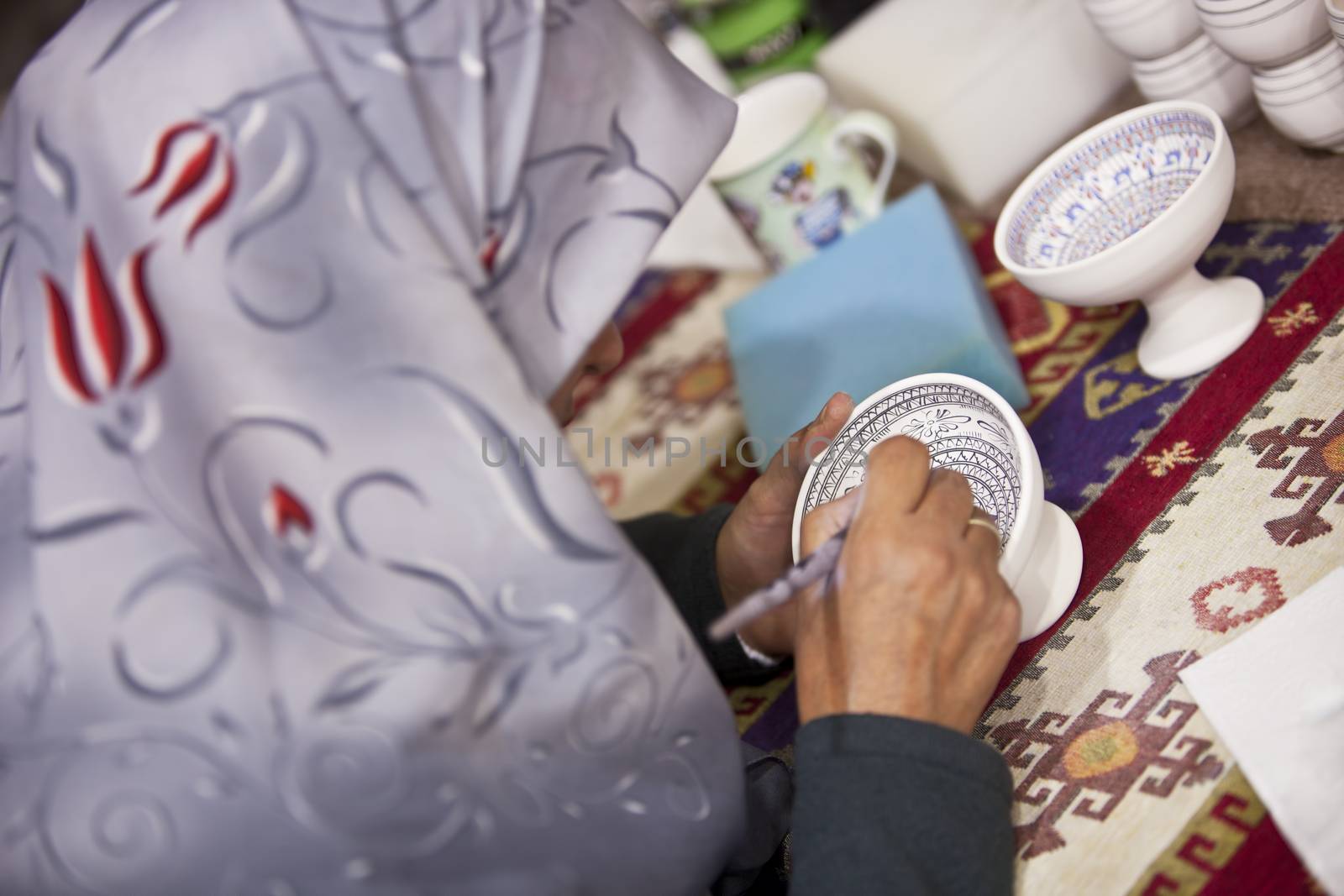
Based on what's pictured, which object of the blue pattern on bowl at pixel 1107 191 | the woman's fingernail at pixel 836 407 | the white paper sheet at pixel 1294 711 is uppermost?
the blue pattern on bowl at pixel 1107 191

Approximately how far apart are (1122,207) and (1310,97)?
0.58ft

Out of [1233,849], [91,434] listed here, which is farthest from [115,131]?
[1233,849]

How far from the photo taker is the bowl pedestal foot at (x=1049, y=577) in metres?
0.84

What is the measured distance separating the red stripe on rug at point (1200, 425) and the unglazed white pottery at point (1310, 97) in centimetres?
10

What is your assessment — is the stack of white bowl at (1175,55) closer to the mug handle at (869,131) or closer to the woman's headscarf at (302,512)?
the mug handle at (869,131)

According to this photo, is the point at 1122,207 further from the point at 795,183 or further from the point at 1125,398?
the point at 795,183

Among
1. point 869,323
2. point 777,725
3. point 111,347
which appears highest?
point 111,347

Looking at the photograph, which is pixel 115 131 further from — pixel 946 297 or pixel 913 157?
pixel 913 157

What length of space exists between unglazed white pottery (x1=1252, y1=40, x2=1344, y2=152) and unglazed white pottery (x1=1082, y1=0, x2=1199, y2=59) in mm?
82

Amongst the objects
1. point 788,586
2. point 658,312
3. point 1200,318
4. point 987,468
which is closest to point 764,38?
point 658,312

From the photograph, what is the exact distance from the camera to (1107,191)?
1000 mm

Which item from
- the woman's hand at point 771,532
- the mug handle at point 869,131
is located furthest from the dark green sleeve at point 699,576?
the mug handle at point 869,131

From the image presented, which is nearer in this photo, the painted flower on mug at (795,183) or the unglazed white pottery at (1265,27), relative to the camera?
the unglazed white pottery at (1265,27)

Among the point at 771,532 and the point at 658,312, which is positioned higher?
the point at 771,532
